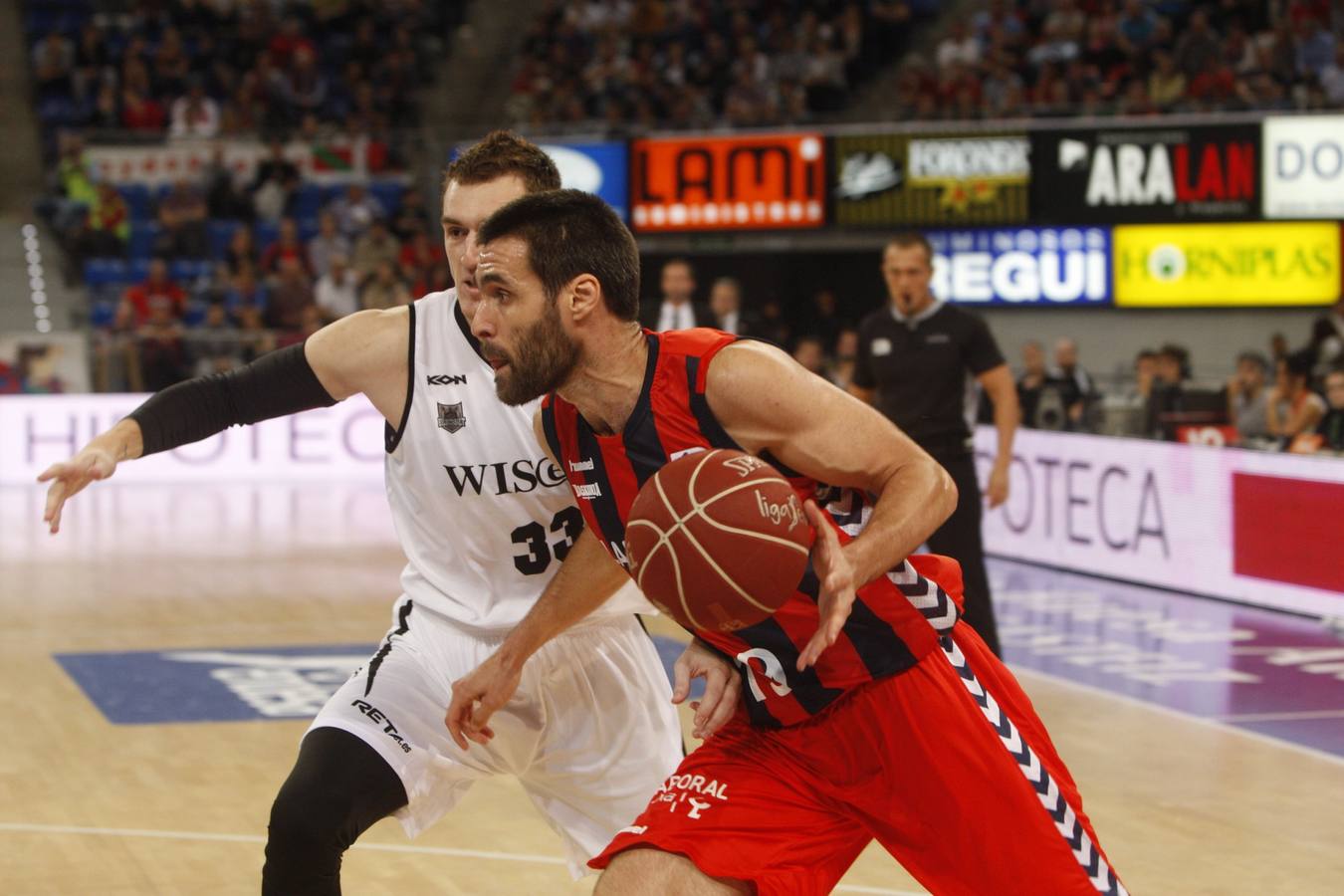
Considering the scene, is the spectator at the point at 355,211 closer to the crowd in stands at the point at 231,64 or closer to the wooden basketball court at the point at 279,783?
the crowd in stands at the point at 231,64

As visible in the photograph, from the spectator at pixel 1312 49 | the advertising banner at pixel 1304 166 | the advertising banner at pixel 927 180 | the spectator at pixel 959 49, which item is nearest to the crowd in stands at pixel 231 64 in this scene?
the advertising banner at pixel 927 180

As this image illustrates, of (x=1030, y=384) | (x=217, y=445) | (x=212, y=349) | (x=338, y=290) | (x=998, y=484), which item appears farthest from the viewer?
(x=338, y=290)

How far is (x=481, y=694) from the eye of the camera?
389 centimetres

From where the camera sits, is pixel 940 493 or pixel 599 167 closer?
pixel 940 493

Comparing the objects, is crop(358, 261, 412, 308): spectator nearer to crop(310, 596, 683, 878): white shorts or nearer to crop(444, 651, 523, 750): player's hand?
crop(310, 596, 683, 878): white shorts

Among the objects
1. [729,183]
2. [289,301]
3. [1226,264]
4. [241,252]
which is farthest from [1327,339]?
[241,252]

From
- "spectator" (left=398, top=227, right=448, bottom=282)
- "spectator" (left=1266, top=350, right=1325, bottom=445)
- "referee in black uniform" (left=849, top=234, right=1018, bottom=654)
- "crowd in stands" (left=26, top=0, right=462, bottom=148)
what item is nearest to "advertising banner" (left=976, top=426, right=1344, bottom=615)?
"spectator" (left=1266, top=350, right=1325, bottom=445)

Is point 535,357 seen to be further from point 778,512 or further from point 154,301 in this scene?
point 154,301

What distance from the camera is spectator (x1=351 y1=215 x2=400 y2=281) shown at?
63.1ft

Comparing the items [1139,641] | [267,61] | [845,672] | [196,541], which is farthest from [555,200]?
[267,61]

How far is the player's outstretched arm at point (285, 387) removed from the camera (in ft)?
13.2

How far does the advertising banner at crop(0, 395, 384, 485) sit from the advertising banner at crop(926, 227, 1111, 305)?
6.15m

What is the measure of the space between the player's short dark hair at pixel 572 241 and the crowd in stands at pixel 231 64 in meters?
A: 17.8

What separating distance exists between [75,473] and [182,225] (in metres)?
16.3
